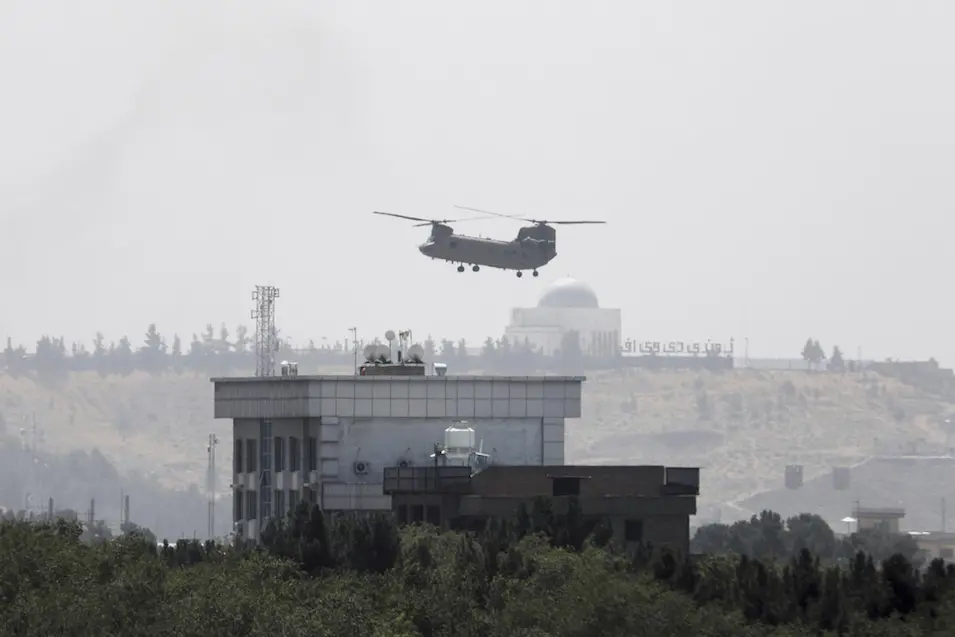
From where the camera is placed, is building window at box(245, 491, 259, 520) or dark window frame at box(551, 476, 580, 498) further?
building window at box(245, 491, 259, 520)

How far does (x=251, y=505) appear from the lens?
13325 cm

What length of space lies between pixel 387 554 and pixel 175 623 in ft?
58.0

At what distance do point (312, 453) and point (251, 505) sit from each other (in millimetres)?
12364

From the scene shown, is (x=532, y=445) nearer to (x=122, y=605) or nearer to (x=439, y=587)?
(x=439, y=587)

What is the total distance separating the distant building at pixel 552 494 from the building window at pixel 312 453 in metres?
4.79

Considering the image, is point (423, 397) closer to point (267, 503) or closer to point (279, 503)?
point (279, 503)

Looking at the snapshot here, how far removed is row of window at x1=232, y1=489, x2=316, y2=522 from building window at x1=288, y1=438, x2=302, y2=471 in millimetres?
1046

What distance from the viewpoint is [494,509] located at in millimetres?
112000

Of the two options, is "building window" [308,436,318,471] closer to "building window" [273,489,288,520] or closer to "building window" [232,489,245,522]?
"building window" [273,489,288,520]

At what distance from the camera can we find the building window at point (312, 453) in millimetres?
120688

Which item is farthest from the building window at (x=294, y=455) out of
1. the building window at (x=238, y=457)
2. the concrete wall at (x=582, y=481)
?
the concrete wall at (x=582, y=481)

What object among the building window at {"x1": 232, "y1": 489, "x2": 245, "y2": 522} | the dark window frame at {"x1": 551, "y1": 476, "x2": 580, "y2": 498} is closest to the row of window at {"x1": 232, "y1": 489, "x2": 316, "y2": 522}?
the building window at {"x1": 232, "y1": 489, "x2": 245, "y2": 522}

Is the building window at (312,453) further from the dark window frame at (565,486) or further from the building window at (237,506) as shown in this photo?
the building window at (237,506)

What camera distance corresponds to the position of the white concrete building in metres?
119
